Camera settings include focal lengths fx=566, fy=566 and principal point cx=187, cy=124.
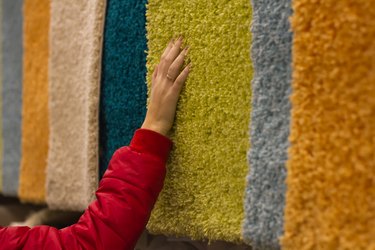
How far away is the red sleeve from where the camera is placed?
0.78 metres

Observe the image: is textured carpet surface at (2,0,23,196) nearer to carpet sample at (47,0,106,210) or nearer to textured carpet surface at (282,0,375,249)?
carpet sample at (47,0,106,210)

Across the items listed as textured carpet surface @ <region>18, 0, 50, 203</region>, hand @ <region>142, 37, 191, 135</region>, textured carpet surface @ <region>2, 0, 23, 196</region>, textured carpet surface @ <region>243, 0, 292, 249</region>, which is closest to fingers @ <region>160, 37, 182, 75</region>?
hand @ <region>142, 37, 191, 135</region>

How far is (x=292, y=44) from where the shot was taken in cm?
62

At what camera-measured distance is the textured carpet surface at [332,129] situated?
1.75 feet

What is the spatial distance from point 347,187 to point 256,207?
14 cm

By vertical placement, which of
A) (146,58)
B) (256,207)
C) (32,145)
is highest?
(146,58)

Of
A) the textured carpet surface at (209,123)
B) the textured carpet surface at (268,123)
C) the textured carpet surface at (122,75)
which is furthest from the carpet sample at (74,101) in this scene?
the textured carpet surface at (268,123)

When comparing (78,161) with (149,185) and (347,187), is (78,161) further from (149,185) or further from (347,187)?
(347,187)

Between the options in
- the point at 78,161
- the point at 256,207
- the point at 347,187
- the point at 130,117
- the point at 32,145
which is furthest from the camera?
the point at 32,145

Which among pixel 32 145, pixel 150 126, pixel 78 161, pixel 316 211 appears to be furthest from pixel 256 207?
pixel 32 145

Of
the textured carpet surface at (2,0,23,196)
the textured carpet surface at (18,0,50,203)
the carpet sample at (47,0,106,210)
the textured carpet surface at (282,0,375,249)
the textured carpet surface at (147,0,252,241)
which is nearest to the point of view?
the textured carpet surface at (282,0,375,249)

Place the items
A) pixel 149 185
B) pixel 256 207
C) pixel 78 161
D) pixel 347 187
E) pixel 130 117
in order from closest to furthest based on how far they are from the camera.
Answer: pixel 347 187 → pixel 256 207 → pixel 149 185 → pixel 130 117 → pixel 78 161

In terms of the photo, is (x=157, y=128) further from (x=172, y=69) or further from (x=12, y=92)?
(x=12, y=92)

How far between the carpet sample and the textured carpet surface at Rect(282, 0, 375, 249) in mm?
472
